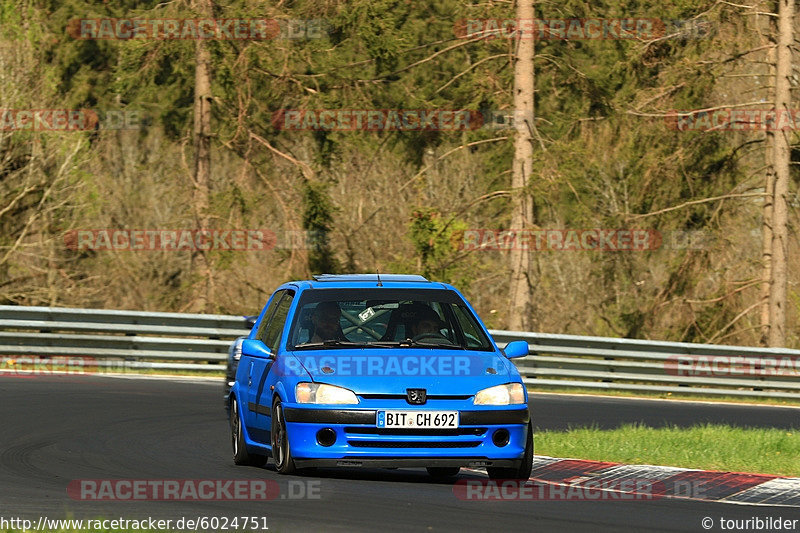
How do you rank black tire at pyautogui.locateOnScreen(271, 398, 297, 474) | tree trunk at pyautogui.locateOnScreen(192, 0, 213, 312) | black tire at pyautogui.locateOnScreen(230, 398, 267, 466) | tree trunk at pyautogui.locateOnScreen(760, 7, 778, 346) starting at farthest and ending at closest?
tree trunk at pyautogui.locateOnScreen(192, 0, 213, 312)
tree trunk at pyautogui.locateOnScreen(760, 7, 778, 346)
black tire at pyautogui.locateOnScreen(230, 398, 267, 466)
black tire at pyautogui.locateOnScreen(271, 398, 297, 474)

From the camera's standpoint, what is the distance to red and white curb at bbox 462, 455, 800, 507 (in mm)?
10086

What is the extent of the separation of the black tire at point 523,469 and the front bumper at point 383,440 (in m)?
→ 0.36

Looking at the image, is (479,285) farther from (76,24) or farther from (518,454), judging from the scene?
(518,454)

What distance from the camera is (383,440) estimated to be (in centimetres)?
1007

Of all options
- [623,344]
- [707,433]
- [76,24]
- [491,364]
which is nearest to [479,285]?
[76,24]

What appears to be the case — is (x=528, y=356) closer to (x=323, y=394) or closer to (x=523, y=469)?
(x=523, y=469)

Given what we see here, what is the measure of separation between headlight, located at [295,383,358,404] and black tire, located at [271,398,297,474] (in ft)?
0.87

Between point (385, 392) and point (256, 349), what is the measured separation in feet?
4.91

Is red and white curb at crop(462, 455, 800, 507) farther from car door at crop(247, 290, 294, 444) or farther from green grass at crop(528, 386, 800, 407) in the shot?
green grass at crop(528, 386, 800, 407)

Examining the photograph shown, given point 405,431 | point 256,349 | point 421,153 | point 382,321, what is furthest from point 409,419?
point 421,153

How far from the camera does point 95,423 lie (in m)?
14.9

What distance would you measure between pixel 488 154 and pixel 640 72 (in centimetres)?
644

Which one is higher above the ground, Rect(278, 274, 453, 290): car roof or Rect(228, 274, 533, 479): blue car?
Rect(278, 274, 453, 290): car roof

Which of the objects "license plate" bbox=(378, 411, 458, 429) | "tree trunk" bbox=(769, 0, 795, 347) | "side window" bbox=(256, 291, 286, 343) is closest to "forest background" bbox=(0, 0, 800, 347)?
"tree trunk" bbox=(769, 0, 795, 347)
